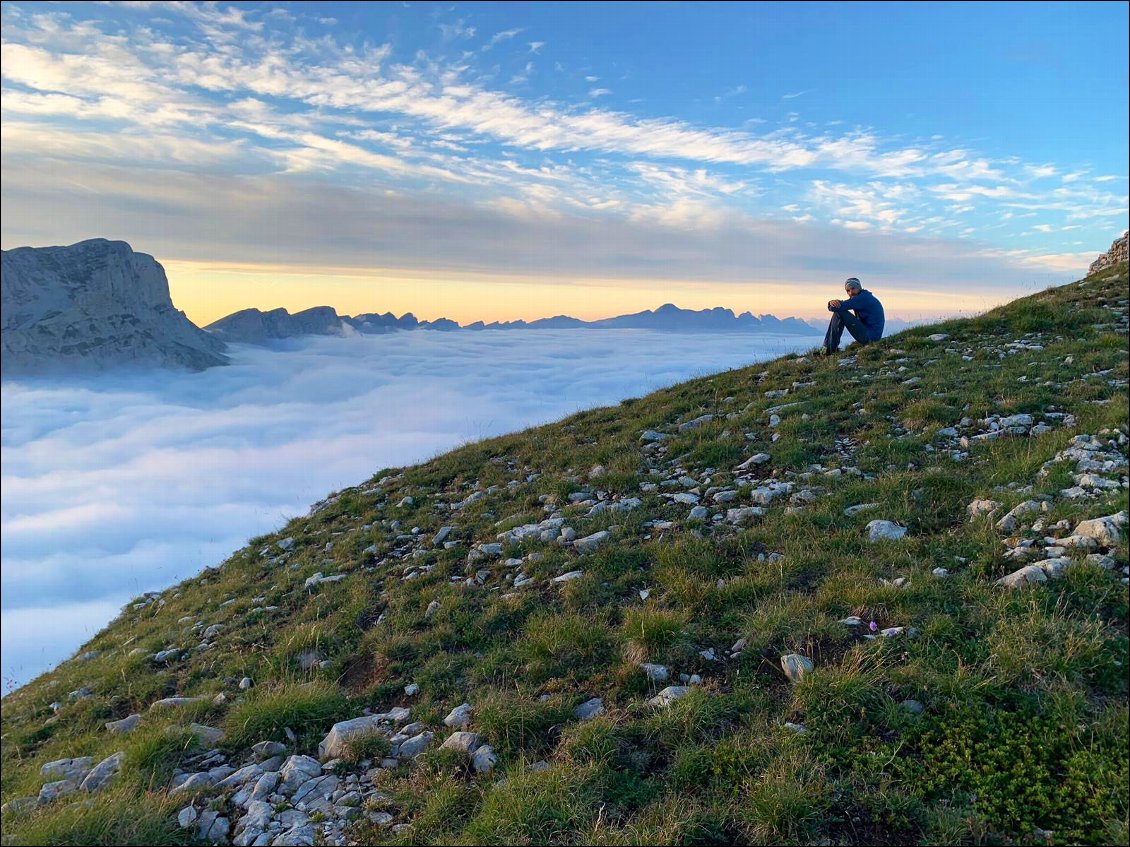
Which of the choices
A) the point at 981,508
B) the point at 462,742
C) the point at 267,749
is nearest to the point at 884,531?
the point at 981,508

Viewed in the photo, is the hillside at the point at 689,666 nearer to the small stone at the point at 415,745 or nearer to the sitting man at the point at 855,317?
the small stone at the point at 415,745

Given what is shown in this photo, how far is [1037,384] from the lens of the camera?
10406mm

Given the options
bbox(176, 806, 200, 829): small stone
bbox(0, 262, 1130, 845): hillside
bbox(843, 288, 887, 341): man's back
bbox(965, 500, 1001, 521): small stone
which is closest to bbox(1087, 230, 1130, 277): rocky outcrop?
bbox(843, 288, 887, 341): man's back

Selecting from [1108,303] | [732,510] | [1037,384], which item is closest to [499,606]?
[732,510]

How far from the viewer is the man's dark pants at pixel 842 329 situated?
1602cm

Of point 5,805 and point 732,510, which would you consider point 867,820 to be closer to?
point 732,510

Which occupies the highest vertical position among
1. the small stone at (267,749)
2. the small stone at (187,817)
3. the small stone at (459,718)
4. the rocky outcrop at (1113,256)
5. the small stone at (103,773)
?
the rocky outcrop at (1113,256)

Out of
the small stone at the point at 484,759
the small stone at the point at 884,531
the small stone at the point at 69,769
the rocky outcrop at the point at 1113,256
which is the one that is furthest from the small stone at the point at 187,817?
the rocky outcrop at the point at 1113,256

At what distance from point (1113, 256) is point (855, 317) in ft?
58.3

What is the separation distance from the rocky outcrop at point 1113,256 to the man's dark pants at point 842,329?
15.5 m

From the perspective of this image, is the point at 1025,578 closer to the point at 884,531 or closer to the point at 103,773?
the point at 884,531

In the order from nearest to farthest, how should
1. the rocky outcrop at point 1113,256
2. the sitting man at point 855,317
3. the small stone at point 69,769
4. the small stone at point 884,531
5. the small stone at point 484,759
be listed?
the small stone at point 484,759, the small stone at point 69,769, the small stone at point 884,531, the sitting man at point 855,317, the rocky outcrop at point 1113,256

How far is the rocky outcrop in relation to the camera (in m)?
24.0

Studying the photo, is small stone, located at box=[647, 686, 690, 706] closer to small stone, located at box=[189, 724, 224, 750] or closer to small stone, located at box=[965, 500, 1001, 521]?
small stone, located at box=[965, 500, 1001, 521]
